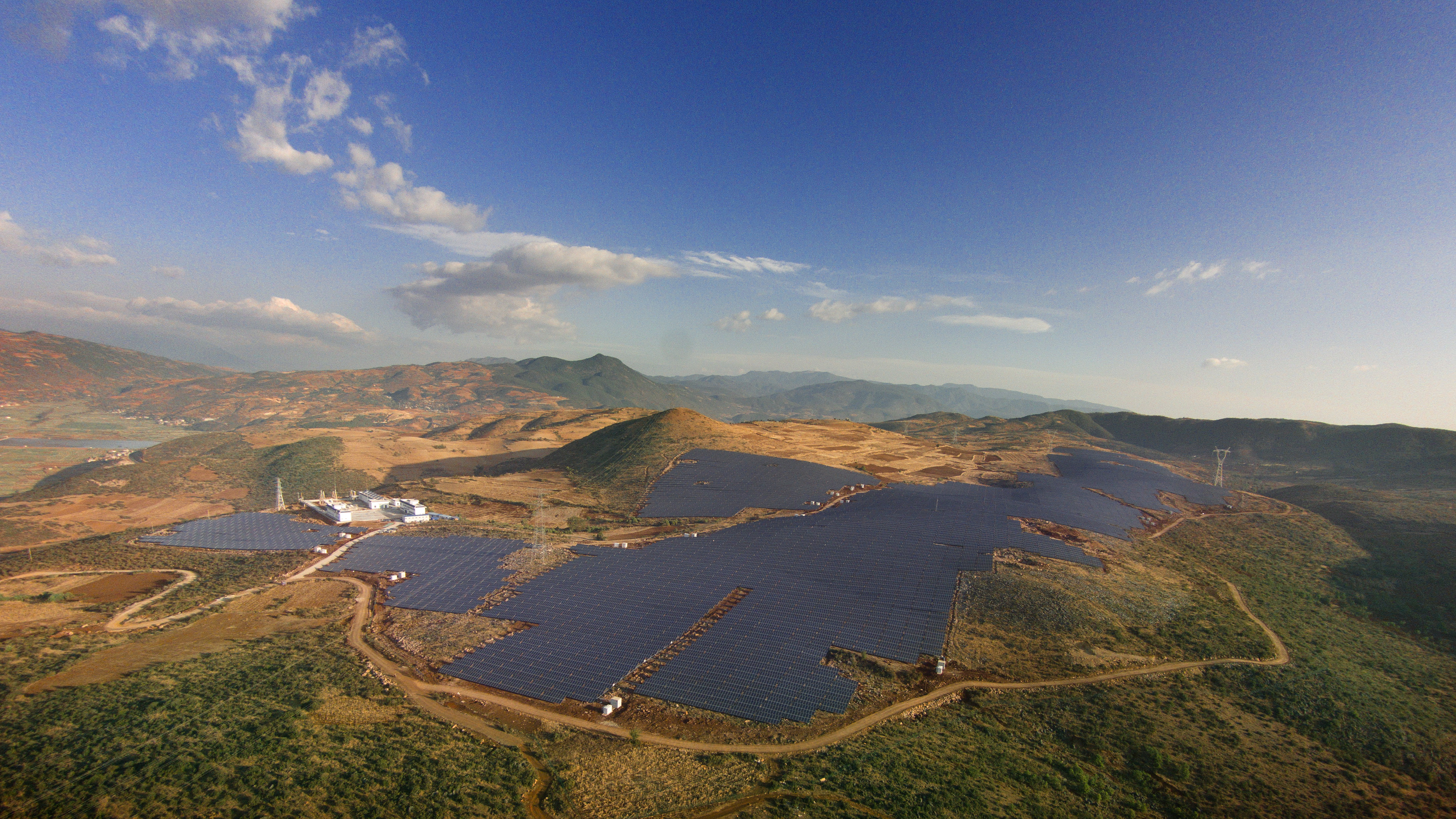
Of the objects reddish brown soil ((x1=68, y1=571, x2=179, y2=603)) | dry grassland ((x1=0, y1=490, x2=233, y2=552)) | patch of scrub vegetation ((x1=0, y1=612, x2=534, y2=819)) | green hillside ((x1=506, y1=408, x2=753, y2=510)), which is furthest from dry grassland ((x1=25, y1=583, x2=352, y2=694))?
dry grassland ((x1=0, y1=490, x2=233, y2=552))

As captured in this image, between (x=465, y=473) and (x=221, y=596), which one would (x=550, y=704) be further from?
(x=465, y=473)

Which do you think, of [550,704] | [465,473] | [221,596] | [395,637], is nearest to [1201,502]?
[550,704]

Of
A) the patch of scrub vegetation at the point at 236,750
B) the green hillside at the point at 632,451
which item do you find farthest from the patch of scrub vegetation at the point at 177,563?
the green hillside at the point at 632,451

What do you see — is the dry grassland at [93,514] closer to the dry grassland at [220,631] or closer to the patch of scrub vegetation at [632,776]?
the dry grassland at [220,631]

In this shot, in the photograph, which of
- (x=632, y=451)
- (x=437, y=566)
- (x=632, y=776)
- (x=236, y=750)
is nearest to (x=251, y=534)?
(x=437, y=566)

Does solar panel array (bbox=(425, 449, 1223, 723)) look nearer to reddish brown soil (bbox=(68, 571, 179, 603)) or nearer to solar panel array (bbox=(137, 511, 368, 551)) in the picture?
reddish brown soil (bbox=(68, 571, 179, 603))

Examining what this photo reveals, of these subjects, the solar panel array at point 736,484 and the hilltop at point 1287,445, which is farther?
the hilltop at point 1287,445
